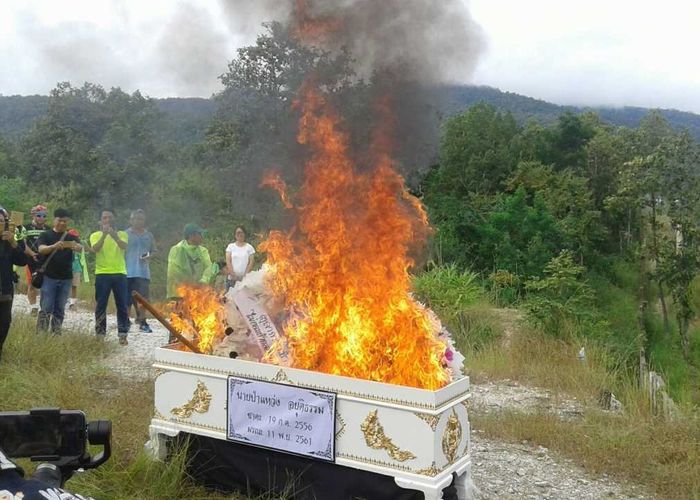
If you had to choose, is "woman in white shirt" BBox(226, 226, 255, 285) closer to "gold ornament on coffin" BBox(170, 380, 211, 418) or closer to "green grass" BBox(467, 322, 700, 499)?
"green grass" BBox(467, 322, 700, 499)

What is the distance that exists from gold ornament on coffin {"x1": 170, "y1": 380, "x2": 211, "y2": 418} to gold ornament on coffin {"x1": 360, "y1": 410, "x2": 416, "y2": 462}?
120 cm

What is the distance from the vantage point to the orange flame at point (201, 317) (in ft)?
17.1

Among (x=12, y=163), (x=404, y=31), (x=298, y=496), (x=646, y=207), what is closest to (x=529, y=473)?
(x=298, y=496)

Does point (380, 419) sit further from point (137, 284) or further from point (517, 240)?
point (517, 240)

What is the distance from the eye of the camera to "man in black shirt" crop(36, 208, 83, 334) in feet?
27.0

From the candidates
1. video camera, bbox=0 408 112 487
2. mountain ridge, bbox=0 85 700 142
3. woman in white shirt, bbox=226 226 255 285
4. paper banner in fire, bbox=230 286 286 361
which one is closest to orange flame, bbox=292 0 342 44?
mountain ridge, bbox=0 85 700 142

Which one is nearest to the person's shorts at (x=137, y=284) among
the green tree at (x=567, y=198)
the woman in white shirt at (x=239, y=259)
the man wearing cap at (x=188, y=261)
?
the man wearing cap at (x=188, y=261)

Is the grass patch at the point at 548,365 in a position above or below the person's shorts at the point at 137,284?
A: below

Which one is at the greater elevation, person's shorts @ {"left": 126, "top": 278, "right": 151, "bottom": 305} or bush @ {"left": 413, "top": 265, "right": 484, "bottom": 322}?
person's shorts @ {"left": 126, "top": 278, "right": 151, "bottom": 305}

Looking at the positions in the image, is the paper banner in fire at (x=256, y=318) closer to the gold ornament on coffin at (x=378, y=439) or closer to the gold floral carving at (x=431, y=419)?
the gold ornament on coffin at (x=378, y=439)

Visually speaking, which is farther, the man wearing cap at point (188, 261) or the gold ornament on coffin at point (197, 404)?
the man wearing cap at point (188, 261)

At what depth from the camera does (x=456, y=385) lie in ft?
14.0

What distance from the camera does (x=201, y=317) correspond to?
17.5 ft

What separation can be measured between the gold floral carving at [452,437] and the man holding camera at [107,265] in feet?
18.9
